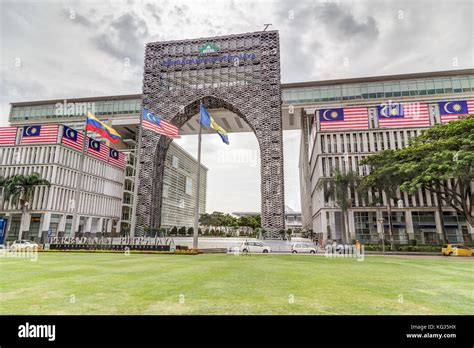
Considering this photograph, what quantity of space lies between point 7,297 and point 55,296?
1279 mm

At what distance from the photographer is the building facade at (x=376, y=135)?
153 feet

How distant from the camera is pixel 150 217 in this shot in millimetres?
47531

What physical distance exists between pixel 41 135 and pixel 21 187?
10.9 metres

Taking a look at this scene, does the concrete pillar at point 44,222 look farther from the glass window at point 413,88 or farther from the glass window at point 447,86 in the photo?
the glass window at point 447,86

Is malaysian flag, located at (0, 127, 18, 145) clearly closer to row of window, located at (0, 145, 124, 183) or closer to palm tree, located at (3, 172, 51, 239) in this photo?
row of window, located at (0, 145, 124, 183)

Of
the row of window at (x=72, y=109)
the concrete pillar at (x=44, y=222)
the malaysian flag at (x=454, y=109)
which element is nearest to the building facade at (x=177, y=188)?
the row of window at (x=72, y=109)

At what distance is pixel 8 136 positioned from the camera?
52.8 metres

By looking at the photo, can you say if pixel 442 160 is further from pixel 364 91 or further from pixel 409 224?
pixel 364 91

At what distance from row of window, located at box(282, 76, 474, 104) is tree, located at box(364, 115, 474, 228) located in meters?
25.8

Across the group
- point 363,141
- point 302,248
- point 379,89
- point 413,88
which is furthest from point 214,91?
point 413,88

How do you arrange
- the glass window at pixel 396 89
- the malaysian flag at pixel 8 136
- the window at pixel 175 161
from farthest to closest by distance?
the window at pixel 175 161 < the glass window at pixel 396 89 < the malaysian flag at pixel 8 136

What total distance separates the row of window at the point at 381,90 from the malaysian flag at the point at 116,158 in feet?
142

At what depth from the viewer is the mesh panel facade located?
47469 mm

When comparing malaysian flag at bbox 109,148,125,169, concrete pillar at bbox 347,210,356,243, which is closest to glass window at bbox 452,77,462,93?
concrete pillar at bbox 347,210,356,243
